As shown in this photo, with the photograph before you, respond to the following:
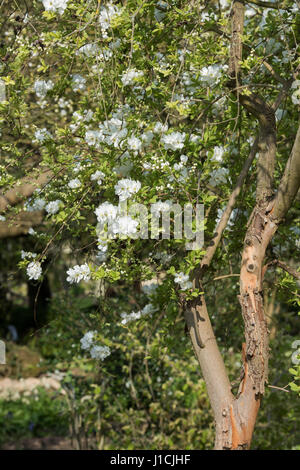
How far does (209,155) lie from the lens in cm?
246

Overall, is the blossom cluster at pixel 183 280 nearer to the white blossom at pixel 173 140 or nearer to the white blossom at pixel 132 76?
the white blossom at pixel 173 140

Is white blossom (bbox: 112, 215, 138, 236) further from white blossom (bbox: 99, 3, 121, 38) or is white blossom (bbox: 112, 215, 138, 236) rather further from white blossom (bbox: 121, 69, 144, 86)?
white blossom (bbox: 99, 3, 121, 38)

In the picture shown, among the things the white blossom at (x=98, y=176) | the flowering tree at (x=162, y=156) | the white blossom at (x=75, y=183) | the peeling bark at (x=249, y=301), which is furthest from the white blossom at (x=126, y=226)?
the peeling bark at (x=249, y=301)

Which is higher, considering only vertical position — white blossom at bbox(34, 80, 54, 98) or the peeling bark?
white blossom at bbox(34, 80, 54, 98)

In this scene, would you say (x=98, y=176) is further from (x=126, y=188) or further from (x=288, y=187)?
(x=288, y=187)

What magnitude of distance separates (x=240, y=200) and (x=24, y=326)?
28.8ft

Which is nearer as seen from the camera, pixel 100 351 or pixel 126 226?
pixel 126 226

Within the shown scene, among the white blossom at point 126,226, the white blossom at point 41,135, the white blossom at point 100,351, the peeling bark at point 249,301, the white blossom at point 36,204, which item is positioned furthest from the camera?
the white blossom at point 100,351

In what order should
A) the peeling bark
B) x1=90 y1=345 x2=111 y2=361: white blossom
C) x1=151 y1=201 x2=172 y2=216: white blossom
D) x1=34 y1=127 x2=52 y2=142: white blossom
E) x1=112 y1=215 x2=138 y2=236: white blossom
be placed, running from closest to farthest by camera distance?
x1=112 y1=215 x2=138 y2=236: white blossom, x1=151 y1=201 x2=172 y2=216: white blossom, the peeling bark, x1=34 y1=127 x2=52 y2=142: white blossom, x1=90 y1=345 x2=111 y2=361: white blossom

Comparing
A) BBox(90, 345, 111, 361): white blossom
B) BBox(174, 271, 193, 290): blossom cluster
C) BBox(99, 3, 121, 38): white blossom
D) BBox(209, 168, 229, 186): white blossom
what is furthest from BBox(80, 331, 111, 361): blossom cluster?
BBox(99, 3, 121, 38): white blossom

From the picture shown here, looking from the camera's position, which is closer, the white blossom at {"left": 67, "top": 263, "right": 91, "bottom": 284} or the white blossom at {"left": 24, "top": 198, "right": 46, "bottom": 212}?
the white blossom at {"left": 67, "top": 263, "right": 91, "bottom": 284}

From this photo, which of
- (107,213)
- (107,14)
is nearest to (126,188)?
(107,213)

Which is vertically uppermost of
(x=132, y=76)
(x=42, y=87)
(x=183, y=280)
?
(x=42, y=87)
